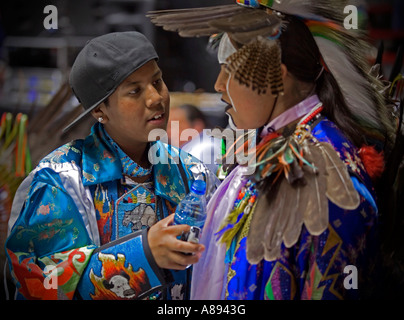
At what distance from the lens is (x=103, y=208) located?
1.69 m

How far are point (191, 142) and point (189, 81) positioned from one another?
25cm

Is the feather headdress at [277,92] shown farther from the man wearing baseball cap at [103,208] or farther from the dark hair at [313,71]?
the man wearing baseball cap at [103,208]

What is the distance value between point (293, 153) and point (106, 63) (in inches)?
24.6

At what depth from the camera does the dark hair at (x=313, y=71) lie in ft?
4.87

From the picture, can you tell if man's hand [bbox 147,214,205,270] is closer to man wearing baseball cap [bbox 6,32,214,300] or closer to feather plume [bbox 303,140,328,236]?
man wearing baseball cap [bbox 6,32,214,300]

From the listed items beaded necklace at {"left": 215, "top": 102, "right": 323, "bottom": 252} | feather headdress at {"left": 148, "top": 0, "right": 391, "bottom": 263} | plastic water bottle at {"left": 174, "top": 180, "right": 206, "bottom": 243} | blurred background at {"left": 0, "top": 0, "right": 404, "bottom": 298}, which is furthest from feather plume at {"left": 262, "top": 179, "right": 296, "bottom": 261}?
blurred background at {"left": 0, "top": 0, "right": 404, "bottom": 298}

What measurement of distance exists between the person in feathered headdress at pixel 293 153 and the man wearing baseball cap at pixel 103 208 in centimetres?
17

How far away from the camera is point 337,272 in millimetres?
1398

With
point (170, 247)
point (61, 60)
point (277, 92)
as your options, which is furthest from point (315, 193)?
point (61, 60)

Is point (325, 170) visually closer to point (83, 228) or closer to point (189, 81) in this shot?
point (189, 81)

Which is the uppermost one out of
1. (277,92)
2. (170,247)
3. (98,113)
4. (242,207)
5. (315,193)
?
(277,92)

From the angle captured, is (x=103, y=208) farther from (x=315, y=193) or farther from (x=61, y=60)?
(x=315, y=193)

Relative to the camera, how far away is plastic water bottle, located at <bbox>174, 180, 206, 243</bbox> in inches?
59.9
